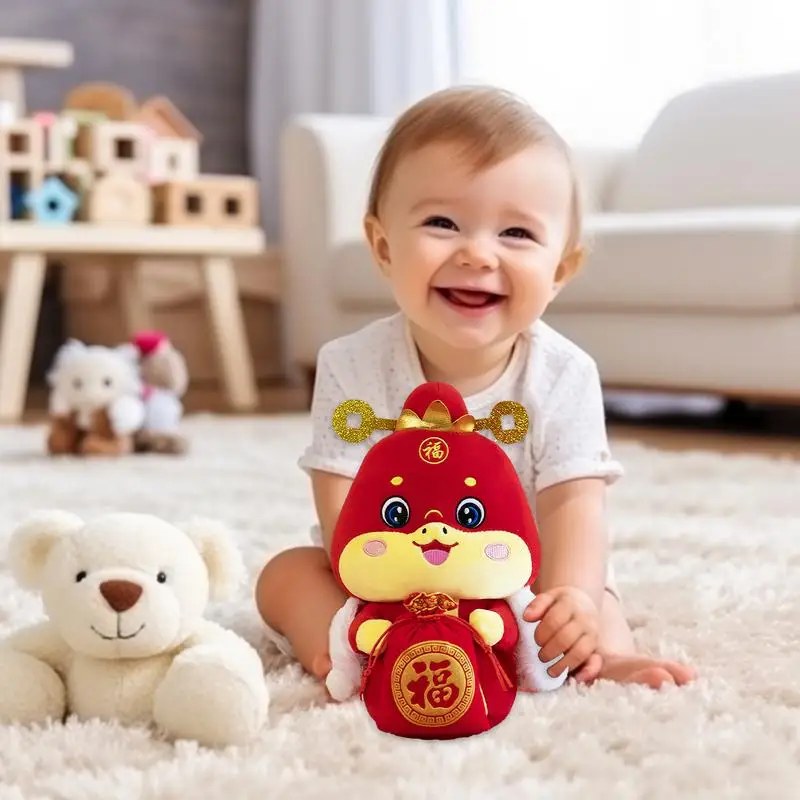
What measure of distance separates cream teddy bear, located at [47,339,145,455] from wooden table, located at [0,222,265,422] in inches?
22.3

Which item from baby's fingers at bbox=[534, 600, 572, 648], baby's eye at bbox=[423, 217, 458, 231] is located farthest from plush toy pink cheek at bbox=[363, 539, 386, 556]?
baby's eye at bbox=[423, 217, 458, 231]

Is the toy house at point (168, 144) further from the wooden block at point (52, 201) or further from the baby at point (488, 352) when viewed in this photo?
the baby at point (488, 352)

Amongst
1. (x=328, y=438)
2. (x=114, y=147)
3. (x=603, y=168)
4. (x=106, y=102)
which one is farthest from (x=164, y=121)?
(x=328, y=438)

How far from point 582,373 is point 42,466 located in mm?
1185

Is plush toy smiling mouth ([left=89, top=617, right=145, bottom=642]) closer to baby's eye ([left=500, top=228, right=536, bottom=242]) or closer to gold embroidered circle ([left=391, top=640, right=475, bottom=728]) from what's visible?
gold embroidered circle ([left=391, top=640, right=475, bottom=728])

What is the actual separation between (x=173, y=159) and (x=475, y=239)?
225 centimetres

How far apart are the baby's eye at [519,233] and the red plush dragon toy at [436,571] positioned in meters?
0.14

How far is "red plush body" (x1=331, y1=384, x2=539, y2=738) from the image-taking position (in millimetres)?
669

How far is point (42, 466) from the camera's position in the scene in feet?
6.20

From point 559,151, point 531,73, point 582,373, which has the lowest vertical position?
point 582,373

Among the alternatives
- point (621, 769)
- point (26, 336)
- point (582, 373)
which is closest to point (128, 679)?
point (621, 769)

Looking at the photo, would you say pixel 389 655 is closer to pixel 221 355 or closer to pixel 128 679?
pixel 128 679

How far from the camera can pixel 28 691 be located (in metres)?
0.71

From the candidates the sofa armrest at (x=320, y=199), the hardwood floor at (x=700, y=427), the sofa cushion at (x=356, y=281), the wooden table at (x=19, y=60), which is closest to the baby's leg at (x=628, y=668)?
the hardwood floor at (x=700, y=427)
